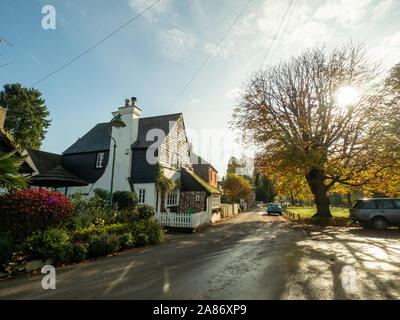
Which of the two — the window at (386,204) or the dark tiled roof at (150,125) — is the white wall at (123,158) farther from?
the window at (386,204)

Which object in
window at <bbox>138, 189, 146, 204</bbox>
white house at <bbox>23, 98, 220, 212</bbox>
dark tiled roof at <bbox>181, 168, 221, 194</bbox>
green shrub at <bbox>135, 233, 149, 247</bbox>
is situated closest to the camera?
green shrub at <bbox>135, 233, 149, 247</bbox>

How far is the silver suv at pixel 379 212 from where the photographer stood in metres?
11.6

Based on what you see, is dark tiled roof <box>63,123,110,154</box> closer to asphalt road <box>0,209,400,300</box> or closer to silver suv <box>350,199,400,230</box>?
asphalt road <box>0,209,400,300</box>

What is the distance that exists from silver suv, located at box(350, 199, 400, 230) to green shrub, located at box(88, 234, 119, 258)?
574 inches

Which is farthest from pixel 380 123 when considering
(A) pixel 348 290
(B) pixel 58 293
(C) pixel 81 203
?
(C) pixel 81 203

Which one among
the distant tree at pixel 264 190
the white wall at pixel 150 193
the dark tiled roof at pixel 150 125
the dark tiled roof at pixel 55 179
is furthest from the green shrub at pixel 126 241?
the distant tree at pixel 264 190

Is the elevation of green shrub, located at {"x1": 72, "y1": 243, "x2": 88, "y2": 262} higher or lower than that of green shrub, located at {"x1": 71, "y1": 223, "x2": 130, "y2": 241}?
lower

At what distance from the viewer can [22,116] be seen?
101 feet

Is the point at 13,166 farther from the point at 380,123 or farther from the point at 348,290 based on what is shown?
the point at 380,123

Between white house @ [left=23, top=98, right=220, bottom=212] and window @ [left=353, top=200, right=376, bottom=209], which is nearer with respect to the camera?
window @ [left=353, top=200, right=376, bottom=209]

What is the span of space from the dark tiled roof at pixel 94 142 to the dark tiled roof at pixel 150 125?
3.25 meters

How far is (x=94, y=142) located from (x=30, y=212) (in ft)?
46.5

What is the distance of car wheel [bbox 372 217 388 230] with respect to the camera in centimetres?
1174

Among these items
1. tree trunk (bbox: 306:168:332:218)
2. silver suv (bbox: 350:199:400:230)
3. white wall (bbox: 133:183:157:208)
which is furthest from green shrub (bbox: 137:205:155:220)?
tree trunk (bbox: 306:168:332:218)
